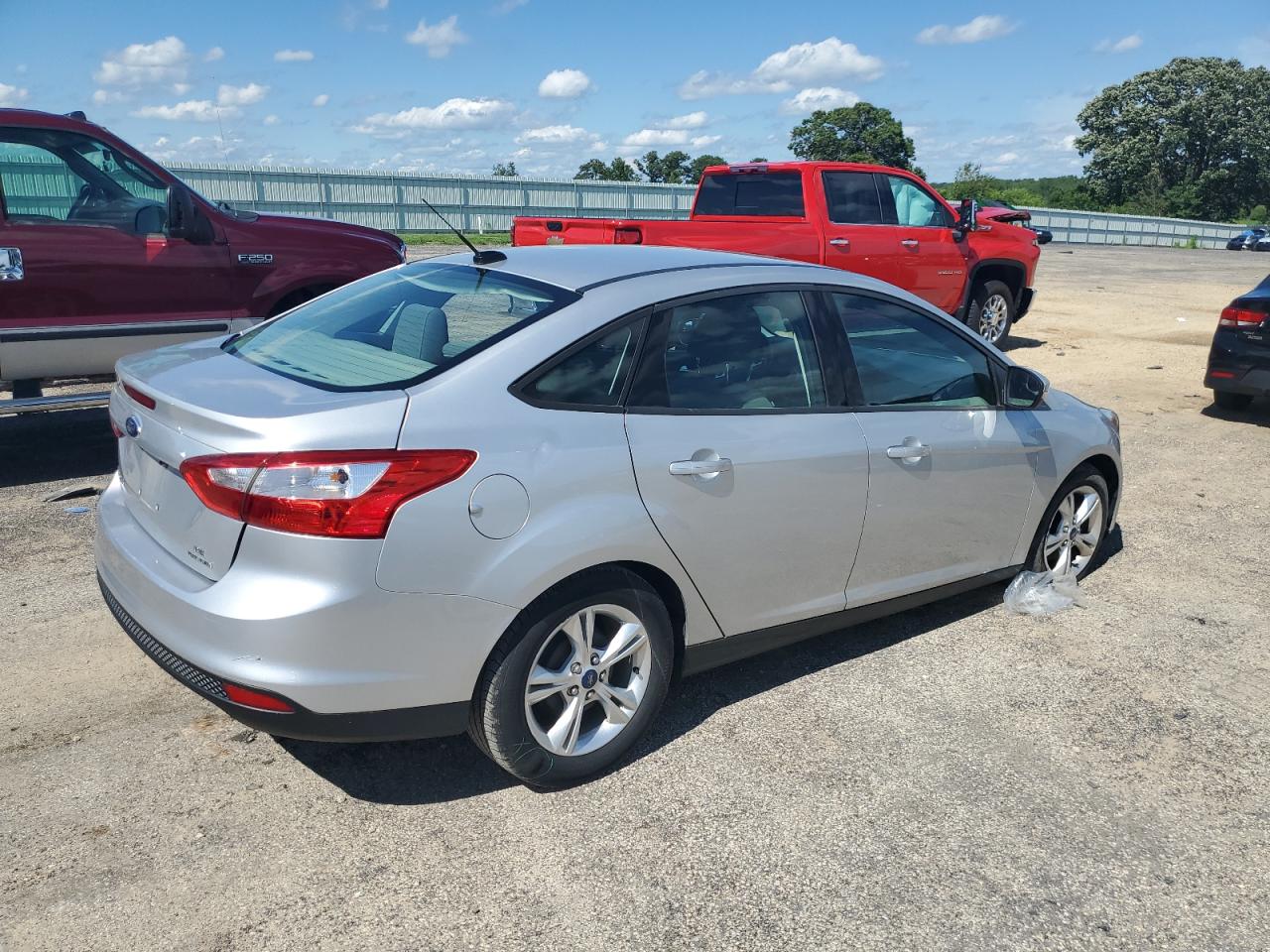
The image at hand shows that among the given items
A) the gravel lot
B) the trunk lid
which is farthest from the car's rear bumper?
the gravel lot

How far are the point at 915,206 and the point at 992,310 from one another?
6.23 ft

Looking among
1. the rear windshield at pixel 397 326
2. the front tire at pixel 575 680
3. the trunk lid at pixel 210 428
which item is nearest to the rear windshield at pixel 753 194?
the rear windshield at pixel 397 326

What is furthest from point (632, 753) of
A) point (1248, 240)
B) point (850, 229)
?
point (1248, 240)

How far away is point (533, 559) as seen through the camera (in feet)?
9.75

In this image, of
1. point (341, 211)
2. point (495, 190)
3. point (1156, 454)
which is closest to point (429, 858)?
point (1156, 454)

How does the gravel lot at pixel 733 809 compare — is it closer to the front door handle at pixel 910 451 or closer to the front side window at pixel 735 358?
A: the front door handle at pixel 910 451

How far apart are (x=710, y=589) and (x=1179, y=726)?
1.89 meters

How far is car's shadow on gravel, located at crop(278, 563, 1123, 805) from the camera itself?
333 cm

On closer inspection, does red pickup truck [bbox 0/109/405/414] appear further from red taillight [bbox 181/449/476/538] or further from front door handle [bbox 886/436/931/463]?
front door handle [bbox 886/436/931/463]

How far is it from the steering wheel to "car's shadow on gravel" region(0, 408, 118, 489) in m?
1.56

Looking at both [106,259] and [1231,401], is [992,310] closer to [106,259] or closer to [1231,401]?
A: [1231,401]

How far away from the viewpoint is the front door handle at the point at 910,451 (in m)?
3.99

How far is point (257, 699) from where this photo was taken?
280 cm

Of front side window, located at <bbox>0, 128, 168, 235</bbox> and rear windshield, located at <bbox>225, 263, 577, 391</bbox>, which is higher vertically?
front side window, located at <bbox>0, 128, 168, 235</bbox>
